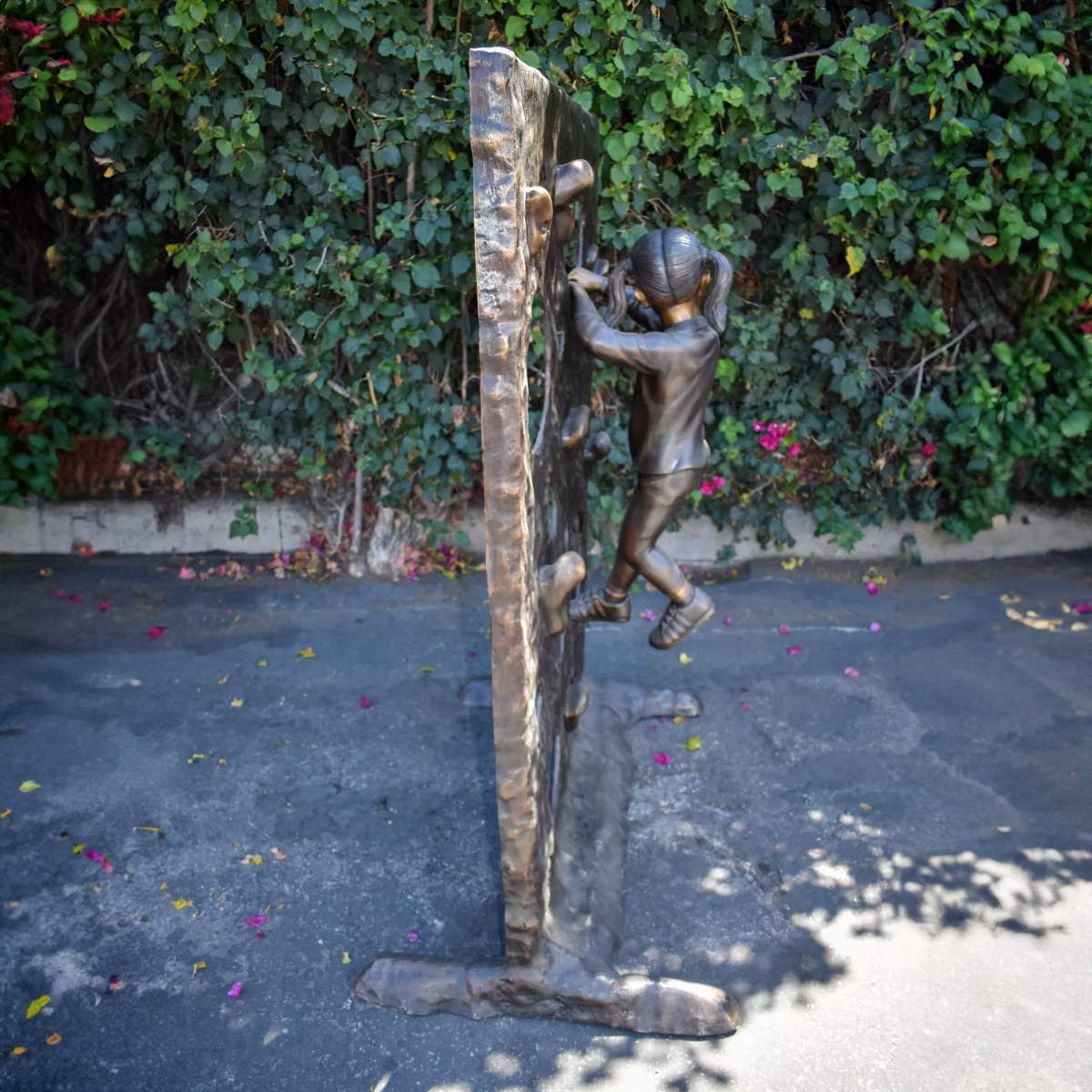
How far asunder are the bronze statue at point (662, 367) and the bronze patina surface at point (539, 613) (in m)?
0.12

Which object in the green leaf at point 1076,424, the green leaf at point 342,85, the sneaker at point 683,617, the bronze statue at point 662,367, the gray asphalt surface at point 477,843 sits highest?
the green leaf at point 342,85

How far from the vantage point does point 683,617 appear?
317 cm

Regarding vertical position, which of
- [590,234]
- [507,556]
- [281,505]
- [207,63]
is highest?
[207,63]

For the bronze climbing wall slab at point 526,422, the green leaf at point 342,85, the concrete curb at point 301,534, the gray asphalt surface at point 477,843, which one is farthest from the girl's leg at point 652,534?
the concrete curb at point 301,534

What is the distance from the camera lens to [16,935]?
2.92 meters

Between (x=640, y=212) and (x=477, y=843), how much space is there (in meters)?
2.99

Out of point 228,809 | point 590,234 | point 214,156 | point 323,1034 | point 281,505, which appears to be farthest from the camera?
point 281,505

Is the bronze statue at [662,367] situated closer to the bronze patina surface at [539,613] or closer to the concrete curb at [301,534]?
the bronze patina surface at [539,613]

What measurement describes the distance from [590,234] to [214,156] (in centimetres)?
227

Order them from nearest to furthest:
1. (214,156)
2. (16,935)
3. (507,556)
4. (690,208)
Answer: (507,556) → (16,935) → (214,156) → (690,208)

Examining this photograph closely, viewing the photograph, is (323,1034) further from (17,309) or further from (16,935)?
(17,309)


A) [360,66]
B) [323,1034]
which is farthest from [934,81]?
[323,1034]

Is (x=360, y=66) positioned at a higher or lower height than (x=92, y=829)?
higher

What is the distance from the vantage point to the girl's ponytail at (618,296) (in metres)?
2.87
